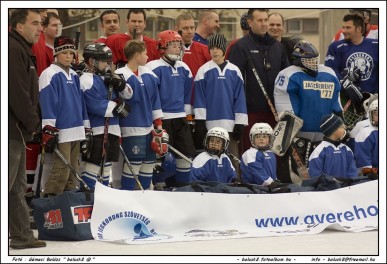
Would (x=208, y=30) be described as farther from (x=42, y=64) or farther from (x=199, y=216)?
(x=199, y=216)

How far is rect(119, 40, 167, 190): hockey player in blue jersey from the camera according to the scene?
12.1 metres

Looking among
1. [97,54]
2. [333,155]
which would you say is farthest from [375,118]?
[97,54]

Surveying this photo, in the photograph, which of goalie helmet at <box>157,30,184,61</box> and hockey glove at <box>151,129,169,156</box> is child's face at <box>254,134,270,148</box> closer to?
hockey glove at <box>151,129,169,156</box>

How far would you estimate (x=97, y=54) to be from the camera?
38.4 ft

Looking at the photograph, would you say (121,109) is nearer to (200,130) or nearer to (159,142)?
(159,142)

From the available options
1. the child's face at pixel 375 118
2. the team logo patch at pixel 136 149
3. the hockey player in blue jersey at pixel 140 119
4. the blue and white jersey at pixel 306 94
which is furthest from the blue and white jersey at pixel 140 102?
the child's face at pixel 375 118

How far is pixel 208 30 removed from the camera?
14.0m

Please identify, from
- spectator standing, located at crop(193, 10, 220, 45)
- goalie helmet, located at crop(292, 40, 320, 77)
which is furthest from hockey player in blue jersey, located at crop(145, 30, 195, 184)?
spectator standing, located at crop(193, 10, 220, 45)

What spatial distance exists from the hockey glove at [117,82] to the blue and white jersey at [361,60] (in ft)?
9.81

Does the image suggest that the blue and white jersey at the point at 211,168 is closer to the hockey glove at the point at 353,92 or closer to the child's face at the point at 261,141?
the child's face at the point at 261,141

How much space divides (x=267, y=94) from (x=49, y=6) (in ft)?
8.92

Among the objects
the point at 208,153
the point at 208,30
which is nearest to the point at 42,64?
the point at 208,153

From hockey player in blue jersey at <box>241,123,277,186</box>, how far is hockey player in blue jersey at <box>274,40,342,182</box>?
915mm

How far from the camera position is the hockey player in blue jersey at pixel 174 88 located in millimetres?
12570
